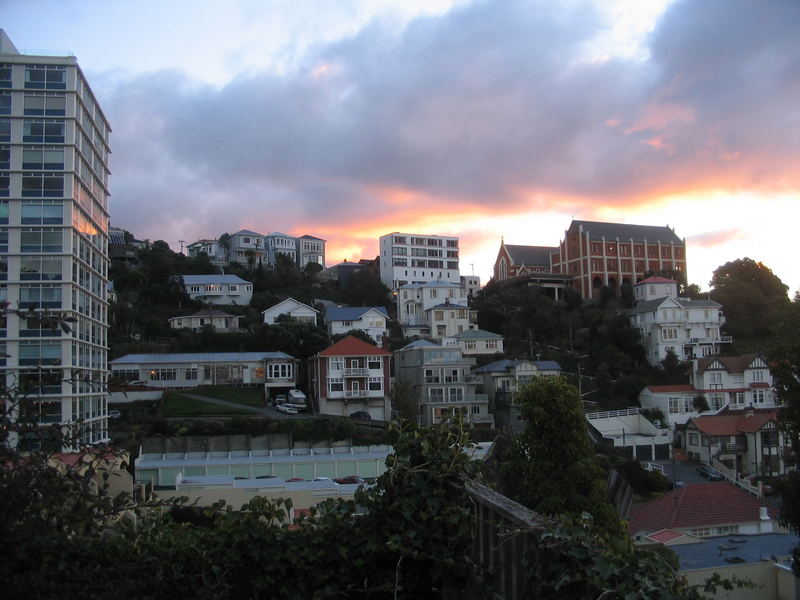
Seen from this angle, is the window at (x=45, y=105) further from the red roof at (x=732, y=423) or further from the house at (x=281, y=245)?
the house at (x=281, y=245)

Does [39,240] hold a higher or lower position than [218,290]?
lower

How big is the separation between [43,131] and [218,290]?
3860 centimetres

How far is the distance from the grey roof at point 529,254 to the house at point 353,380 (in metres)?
39.6

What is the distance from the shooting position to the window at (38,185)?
2908 cm

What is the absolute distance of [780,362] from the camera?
1434 centimetres

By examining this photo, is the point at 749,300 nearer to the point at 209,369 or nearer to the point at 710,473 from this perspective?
the point at 710,473

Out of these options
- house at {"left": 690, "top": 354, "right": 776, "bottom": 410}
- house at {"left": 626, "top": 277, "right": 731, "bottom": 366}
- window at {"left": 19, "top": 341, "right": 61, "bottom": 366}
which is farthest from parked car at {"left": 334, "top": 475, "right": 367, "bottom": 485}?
house at {"left": 626, "top": 277, "right": 731, "bottom": 366}

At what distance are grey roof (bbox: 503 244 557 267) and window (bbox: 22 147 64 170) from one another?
2433 inches

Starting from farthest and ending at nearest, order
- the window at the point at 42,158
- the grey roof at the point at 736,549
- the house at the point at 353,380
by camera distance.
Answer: the house at the point at 353,380 < the window at the point at 42,158 < the grey roof at the point at 736,549

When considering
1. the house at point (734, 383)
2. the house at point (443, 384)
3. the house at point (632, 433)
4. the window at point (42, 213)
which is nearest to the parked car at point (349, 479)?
the house at point (443, 384)

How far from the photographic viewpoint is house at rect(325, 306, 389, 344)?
59.8 m

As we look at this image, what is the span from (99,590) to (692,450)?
4740 centimetres

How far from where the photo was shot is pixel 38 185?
29.1 m

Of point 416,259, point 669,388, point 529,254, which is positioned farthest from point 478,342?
point 529,254
